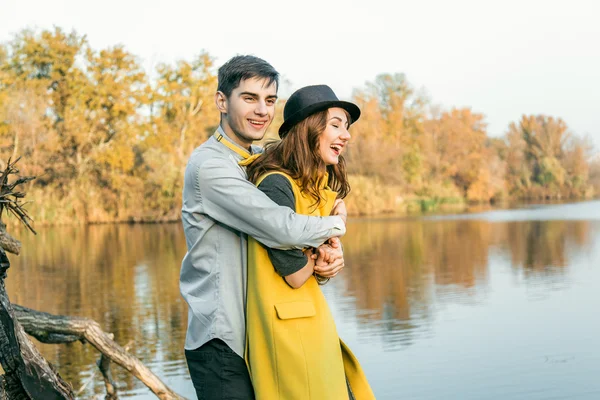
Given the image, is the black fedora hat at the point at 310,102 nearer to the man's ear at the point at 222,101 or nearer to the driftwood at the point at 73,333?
the man's ear at the point at 222,101

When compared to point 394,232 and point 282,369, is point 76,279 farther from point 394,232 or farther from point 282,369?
point 282,369

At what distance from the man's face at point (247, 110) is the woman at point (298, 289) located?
73mm

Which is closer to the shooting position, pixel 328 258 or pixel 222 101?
pixel 328 258

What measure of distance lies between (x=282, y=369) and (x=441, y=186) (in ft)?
126

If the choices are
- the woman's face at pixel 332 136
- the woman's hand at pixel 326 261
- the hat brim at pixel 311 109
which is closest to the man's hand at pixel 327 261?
the woman's hand at pixel 326 261

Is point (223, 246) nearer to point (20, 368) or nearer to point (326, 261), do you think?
point (326, 261)

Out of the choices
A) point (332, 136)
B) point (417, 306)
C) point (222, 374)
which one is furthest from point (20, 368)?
point (417, 306)

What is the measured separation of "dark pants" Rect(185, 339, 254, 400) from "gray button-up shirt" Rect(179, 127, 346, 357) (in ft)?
0.09

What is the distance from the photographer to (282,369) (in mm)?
2117

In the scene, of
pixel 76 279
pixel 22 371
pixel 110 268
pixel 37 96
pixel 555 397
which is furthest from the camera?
pixel 37 96

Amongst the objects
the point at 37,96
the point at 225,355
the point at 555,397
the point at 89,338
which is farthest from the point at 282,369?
the point at 37,96

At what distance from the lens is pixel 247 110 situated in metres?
2.37

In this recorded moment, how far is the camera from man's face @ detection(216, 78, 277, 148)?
2.37 metres

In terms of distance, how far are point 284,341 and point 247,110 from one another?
2.30ft
